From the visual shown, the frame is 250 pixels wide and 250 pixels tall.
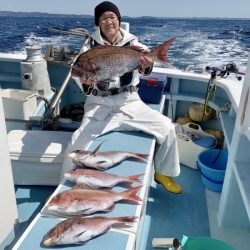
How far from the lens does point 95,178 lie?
77.4 inches

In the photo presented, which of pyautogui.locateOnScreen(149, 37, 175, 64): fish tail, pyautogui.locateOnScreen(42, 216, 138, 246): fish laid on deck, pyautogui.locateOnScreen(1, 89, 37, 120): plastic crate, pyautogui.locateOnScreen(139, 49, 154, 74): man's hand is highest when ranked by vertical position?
pyautogui.locateOnScreen(149, 37, 175, 64): fish tail

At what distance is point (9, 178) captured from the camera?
183 cm

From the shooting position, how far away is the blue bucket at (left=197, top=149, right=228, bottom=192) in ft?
10.5

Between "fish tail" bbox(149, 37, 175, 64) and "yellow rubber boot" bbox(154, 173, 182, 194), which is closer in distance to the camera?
"fish tail" bbox(149, 37, 175, 64)

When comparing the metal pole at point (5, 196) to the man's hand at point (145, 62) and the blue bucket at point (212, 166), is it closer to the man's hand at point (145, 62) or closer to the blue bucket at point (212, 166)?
the man's hand at point (145, 62)

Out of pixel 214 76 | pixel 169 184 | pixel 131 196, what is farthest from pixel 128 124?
pixel 214 76

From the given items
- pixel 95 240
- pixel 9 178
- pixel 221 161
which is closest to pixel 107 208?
pixel 95 240

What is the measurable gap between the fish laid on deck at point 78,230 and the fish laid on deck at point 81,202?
83 millimetres

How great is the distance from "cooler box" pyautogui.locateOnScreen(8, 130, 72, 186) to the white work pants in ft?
0.73

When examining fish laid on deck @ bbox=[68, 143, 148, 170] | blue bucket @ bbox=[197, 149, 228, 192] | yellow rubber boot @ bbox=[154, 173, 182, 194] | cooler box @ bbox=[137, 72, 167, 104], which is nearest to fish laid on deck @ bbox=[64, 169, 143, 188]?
fish laid on deck @ bbox=[68, 143, 148, 170]

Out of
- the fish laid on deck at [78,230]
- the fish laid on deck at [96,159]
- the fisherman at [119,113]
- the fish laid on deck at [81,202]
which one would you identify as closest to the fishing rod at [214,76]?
the fisherman at [119,113]

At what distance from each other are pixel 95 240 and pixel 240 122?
1471 mm

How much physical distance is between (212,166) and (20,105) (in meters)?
2.32

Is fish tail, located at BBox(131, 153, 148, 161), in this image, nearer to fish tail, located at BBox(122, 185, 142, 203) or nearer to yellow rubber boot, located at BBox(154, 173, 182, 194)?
fish tail, located at BBox(122, 185, 142, 203)
